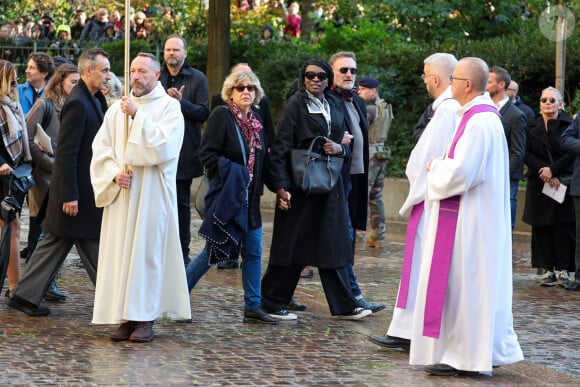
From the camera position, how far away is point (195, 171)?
43.0 feet

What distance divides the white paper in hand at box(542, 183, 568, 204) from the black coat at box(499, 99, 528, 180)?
0.38m

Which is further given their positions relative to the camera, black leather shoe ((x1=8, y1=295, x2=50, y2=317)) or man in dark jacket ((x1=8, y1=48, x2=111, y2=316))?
black leather shoe ((x1=8, y1=295, x2=50, y2=317))

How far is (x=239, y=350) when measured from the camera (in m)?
9.31

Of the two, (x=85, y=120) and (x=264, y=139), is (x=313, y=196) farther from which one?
(x=85, y=120)

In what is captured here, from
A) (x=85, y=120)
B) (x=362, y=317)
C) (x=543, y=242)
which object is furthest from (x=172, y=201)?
(x=543, y=242)

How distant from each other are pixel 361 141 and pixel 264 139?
1.35m

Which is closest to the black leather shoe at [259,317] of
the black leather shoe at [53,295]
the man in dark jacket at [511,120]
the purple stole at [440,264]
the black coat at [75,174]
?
the black coat at [75,174]

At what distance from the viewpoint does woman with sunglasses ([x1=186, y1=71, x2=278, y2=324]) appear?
33.4 ft

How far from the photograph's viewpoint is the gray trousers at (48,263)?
10.4 meters

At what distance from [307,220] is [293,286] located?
56cm

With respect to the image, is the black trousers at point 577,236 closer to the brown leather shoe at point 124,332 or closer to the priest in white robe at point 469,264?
the priest in white robe at point 469,264

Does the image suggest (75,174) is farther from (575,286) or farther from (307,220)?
(575,286)

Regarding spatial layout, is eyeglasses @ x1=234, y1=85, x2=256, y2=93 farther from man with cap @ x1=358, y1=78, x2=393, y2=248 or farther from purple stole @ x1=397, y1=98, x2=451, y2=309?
man with cap @ x1=358, y1=78, x2=393, y2=248

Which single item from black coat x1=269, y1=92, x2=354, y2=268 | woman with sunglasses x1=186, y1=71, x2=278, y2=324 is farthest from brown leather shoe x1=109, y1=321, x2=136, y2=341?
black coat x1=269, y1=92, x2=354, y2=268
